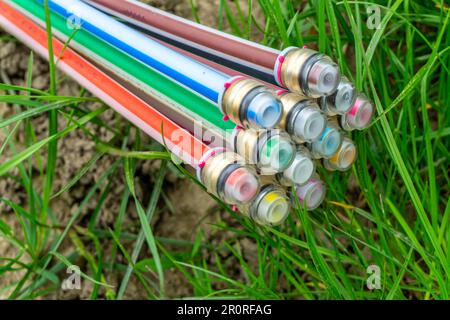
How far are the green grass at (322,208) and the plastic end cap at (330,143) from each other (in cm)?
8

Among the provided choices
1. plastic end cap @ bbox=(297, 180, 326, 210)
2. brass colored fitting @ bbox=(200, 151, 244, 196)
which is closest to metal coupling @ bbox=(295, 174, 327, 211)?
plastic end cap @ bbox=(297, 180, 326, 210)

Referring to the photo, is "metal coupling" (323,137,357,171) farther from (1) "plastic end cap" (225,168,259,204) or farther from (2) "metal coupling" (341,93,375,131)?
(1) "plastic end cap" (225,168,259,204)

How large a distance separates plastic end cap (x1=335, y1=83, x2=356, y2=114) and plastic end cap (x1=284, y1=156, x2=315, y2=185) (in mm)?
65

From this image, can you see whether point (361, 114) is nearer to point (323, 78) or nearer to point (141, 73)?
point (323, 78)

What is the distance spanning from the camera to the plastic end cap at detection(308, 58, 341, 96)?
60cm

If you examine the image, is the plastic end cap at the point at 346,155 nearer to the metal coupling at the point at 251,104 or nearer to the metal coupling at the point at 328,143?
the metal coupling at the point at 328,143

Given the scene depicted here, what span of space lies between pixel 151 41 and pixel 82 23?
0.13 m

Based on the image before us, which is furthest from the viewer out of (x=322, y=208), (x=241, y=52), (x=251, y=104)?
(x=322, y=208)

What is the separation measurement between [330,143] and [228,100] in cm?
14

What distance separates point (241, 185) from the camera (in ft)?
1.98

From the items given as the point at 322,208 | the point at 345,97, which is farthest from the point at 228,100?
the point at 322,208

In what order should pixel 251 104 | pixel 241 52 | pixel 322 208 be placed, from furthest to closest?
pixel 322 208, pixel 241 52, pixel 251 104
